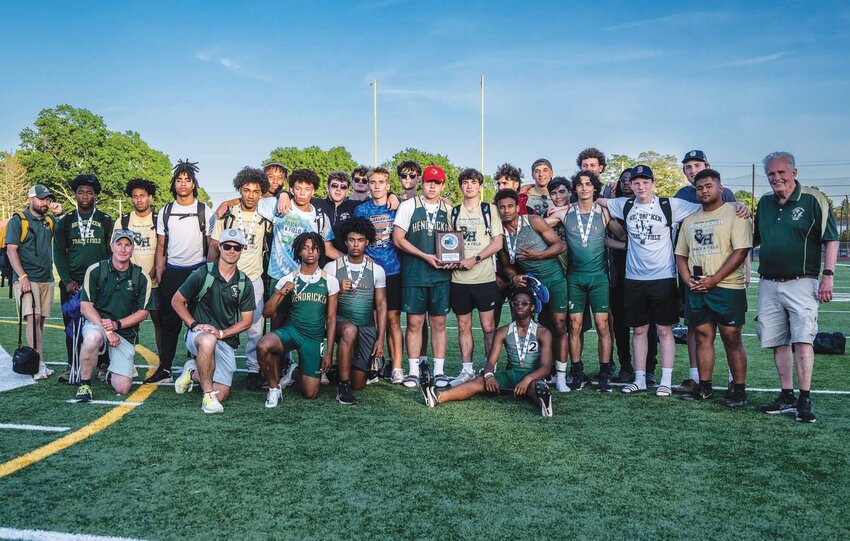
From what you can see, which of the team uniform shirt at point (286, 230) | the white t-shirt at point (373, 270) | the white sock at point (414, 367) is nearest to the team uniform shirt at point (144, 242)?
the team uniform shirt at point (286, 230)

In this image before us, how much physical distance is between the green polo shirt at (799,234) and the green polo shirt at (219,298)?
15.8 ft

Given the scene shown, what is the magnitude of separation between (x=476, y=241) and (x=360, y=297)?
4.46ft

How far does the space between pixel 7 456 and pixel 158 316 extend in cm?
266

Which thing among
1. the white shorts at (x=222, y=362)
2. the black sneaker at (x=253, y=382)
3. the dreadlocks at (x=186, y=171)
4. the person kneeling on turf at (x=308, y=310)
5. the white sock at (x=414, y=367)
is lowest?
the black sneaker at (x=253, y=382)

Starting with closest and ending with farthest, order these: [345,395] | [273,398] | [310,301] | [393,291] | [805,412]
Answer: [805,412], [273,398], [345,395], [310,301], [393,291]

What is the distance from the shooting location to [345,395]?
229 inches

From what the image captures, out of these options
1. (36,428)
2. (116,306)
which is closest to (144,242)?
(116,306)

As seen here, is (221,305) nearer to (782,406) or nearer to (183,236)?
(183,236)

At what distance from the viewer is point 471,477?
389 cm

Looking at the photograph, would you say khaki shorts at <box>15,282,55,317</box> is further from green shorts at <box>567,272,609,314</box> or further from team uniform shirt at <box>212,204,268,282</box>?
green shorts at <box>567,272,609,314</box>

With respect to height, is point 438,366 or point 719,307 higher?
point 719,307

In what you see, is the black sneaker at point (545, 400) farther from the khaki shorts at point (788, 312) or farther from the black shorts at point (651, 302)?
the khaki shorts at point (788, 312)

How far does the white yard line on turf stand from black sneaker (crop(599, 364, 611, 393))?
4.66 meters

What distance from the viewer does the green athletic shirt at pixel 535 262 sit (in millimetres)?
6454
